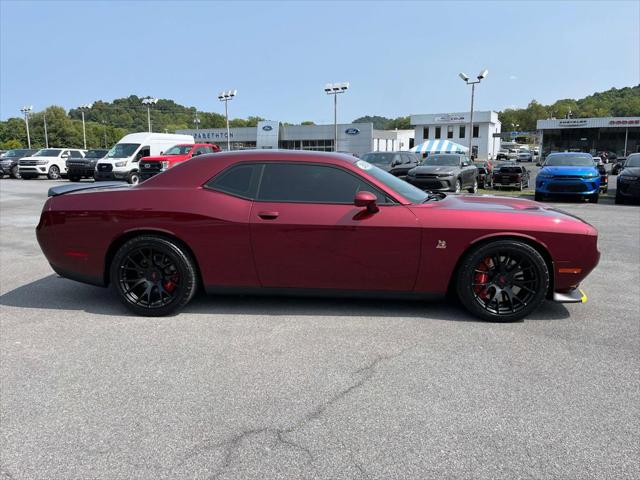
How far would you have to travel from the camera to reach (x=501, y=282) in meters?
4.40

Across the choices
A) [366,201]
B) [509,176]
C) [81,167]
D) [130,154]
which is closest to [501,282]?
[366,201]

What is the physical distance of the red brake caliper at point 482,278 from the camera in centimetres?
439

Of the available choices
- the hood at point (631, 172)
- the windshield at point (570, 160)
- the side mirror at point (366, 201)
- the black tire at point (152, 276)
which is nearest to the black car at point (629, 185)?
the hood at point (631, 172)

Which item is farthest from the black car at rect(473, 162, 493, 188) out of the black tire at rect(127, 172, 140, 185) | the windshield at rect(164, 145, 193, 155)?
the black tire at rect(127, 172, 140, 185)

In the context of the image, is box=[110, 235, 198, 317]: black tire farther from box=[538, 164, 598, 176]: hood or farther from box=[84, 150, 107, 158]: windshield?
box=[84, 150, 107, 158]: windshield

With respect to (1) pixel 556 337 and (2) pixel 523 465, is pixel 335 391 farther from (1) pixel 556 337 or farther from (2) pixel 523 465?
(1) pixel 556 337

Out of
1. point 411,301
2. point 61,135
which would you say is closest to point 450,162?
point 411,301

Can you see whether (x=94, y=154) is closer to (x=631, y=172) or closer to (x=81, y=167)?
(x=81, y=167)

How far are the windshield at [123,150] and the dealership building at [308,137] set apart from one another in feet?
128

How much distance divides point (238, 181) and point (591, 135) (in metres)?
79.4

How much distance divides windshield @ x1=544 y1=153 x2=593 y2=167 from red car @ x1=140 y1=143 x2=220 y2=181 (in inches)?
551

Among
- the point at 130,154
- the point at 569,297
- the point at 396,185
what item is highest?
the point at 130,154

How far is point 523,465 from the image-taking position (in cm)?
241

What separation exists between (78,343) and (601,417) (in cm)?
371
